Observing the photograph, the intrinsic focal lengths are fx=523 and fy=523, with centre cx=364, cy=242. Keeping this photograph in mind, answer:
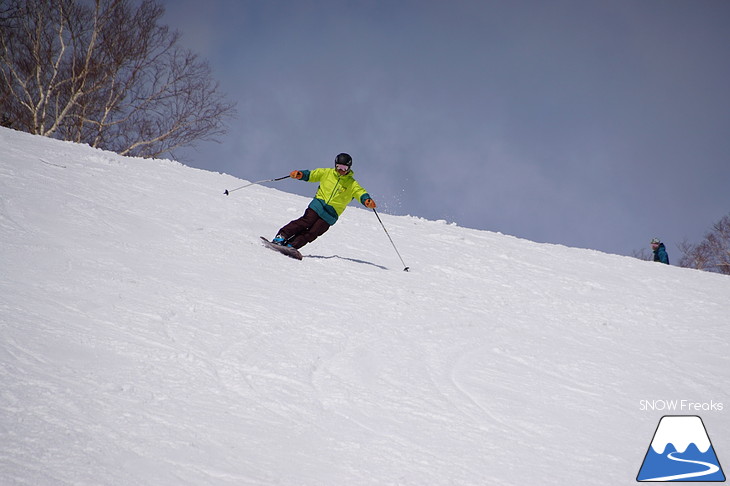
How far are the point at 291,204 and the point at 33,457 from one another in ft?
31.1

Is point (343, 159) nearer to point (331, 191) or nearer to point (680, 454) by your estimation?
point (331, 191)

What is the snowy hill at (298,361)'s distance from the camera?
2.35m

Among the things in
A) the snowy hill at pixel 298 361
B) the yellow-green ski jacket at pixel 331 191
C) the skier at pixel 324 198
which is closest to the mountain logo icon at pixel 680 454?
the snowy hill at pixel 298 361

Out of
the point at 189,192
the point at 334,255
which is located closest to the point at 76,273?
the point at 334,255

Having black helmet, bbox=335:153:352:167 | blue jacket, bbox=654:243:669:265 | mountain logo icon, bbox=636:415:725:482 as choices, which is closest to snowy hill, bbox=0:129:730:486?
mountain logo icon, bbox=636:415:725:482

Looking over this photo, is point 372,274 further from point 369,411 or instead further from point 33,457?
point 33,457

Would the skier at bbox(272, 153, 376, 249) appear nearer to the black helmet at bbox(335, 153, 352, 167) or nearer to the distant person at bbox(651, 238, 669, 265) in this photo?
the black helmet at bbox(335, 153, 352, 167)

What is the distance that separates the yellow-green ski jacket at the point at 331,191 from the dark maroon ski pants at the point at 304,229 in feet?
0.28

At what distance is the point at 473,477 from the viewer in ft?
8.07

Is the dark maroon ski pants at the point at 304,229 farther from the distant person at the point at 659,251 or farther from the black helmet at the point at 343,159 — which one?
the distant person at the point at 659,251

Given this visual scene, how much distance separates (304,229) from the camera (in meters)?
7.44

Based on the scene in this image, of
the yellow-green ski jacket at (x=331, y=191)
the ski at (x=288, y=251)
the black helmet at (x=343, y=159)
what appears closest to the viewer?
the ski at (x=288, y=251)

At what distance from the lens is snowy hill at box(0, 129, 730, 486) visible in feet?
7.72

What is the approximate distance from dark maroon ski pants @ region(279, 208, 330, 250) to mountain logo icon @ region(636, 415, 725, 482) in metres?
4.95
